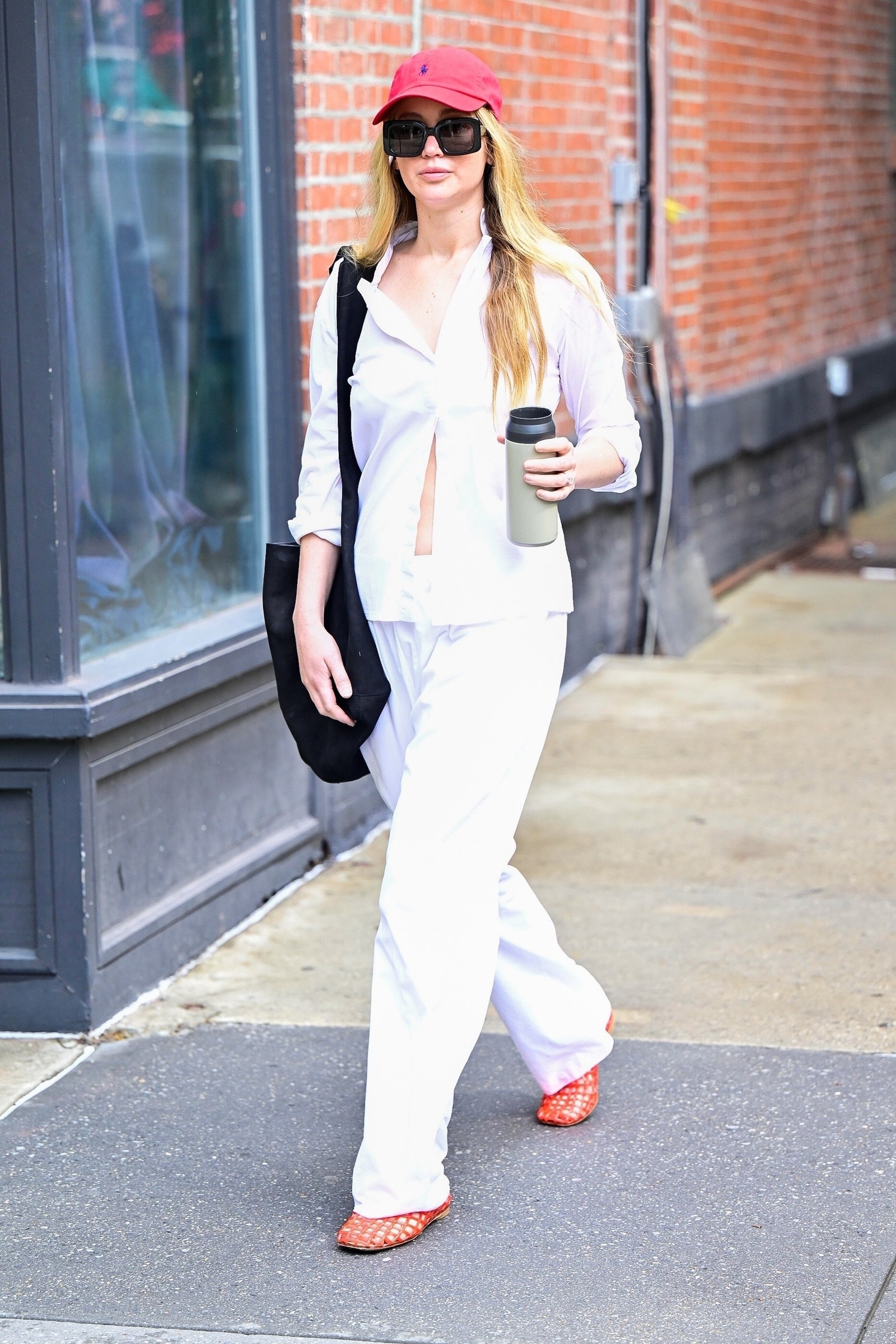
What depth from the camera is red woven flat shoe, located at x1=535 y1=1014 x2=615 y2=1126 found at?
3727 mm

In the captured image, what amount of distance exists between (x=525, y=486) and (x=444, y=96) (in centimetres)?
66

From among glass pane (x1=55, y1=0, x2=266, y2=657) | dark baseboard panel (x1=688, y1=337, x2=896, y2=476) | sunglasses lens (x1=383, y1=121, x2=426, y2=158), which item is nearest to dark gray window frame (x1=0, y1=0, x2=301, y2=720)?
glass pane (x1=55, y1=0, x2=266, y2=657)

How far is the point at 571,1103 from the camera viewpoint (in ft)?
12.2

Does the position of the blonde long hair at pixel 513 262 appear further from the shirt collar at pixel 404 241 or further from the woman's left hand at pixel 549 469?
the woman's left hand at pixel 549 469

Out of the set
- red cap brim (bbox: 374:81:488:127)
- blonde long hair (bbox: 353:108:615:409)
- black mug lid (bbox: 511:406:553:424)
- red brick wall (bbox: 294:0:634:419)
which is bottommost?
black mug lid (bbox: 511:406:553:424)

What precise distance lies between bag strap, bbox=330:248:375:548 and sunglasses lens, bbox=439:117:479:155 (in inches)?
10.9

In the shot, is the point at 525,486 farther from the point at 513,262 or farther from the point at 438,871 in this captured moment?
the point at 438,871

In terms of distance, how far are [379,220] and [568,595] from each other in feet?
2.44

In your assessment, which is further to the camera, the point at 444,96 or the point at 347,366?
the point at 347,366

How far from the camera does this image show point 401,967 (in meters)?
3.22

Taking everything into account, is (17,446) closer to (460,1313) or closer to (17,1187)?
(17,1187)

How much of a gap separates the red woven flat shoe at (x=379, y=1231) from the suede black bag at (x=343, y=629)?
769 mm

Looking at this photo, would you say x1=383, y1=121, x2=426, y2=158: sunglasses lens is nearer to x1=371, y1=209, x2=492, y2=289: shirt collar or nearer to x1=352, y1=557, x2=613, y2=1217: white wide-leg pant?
x1=371, y1=209, x2=492, y2=289: shirt collar

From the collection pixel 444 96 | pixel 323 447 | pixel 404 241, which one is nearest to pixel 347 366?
pixel 323 447
